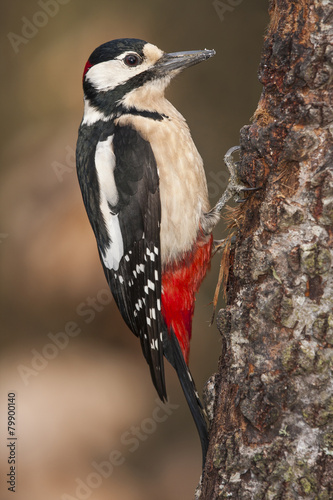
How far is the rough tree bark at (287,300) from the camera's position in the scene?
1.54 m

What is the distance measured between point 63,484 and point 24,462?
0.29 metres

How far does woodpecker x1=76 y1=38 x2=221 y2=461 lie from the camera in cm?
235

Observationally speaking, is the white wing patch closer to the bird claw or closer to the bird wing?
the bird wing

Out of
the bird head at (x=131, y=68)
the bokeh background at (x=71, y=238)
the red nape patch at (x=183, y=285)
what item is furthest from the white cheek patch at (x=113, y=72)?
the bokeh background at (x=71, y=238)

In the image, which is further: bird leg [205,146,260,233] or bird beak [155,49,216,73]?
bird beak [155,49,216,73]

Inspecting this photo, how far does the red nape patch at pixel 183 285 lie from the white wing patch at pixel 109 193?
236 millimetres

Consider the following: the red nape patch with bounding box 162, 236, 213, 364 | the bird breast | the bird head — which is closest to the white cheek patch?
the bird head

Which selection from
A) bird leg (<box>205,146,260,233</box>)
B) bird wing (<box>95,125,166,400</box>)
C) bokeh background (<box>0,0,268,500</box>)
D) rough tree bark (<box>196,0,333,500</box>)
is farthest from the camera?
bokeh background (<box>0,0,268,500</box>)

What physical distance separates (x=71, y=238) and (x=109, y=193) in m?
1.24

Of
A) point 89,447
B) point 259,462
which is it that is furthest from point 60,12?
point 259,462

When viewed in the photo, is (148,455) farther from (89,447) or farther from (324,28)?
(324,28)

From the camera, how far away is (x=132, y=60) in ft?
8.45

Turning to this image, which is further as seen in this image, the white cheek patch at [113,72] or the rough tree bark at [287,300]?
the white cheek patch at [113,72]

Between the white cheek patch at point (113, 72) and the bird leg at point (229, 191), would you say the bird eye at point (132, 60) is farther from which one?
the bird leg at point (229, 191)
